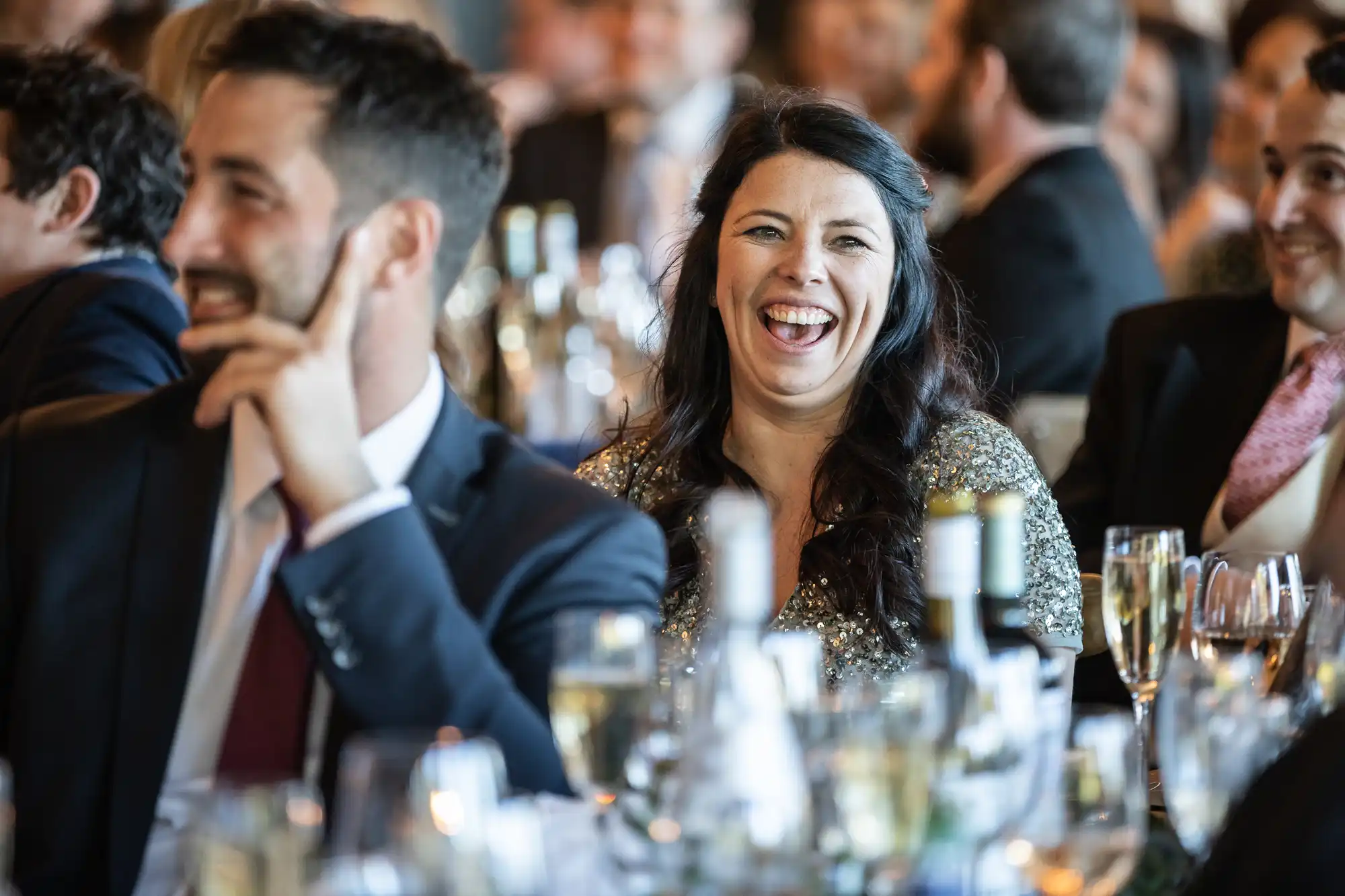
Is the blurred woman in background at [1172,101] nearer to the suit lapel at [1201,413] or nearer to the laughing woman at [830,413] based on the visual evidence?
the suit lapel at [1201,413]

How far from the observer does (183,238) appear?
1780mm

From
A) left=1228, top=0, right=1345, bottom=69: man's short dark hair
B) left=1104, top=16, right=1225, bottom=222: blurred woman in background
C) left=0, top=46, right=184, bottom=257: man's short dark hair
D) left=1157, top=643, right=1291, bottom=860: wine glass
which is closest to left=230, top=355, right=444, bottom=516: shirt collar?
left=1157, top=643, right=1291, bottom=860: wine glass

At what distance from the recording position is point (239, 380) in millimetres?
1682

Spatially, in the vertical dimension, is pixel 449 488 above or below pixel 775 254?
below

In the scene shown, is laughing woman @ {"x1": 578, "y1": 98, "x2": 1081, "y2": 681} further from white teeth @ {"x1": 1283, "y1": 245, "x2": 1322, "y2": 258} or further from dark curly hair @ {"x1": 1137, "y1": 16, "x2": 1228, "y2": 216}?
dark curly hair @ {"x1": 1137, "y1": 16, "x2": 1228, "y2": 216}

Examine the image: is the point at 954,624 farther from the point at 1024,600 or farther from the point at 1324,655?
the point at 1024,600

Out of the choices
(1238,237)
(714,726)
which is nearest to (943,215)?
(1238,237)

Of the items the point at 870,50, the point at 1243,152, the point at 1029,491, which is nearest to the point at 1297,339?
the point at 1029,491

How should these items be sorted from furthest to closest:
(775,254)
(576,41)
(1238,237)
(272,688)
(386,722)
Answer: (576,41) → (1238,237) → (775,254) → (272,688) → (386,722)

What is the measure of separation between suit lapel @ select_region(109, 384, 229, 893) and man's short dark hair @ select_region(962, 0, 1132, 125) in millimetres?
2688

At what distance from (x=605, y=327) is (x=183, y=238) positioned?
273 centimetres

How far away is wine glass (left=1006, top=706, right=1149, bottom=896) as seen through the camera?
4.22 feet

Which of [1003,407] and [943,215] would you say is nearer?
[1003,407]

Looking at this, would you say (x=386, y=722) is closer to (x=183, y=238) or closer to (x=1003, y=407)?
(x=183, y=238)
